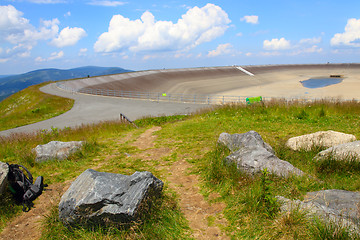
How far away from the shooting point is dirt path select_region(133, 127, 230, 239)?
14.6ft

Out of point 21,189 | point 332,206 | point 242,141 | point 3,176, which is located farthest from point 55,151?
point 332,206

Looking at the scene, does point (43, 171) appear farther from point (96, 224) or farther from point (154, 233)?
point (154, 233)

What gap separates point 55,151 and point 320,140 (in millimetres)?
8947

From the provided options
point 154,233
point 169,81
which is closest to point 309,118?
point 154,233

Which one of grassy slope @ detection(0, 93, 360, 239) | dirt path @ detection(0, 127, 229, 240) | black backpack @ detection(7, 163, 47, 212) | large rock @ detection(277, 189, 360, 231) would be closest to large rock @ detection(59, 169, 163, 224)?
grassy slope @ detection(0, 93, 360, 239)

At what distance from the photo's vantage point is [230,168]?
6.11 meters

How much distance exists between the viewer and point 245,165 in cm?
593

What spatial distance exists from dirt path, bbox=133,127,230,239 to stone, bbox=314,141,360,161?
10.8 feet

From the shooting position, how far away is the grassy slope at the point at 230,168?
13.9 feet

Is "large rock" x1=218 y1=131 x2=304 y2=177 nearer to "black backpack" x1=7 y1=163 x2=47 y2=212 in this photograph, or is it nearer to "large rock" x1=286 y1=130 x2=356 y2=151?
"large rock" x1=286 y1=130 x2=356 y2=151

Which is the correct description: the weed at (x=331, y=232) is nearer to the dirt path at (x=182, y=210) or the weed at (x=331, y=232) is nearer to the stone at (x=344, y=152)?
the dirt path at (x=182, y=210)

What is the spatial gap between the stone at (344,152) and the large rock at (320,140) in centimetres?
93

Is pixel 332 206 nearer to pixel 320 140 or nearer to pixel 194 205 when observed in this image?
pixel 194 205

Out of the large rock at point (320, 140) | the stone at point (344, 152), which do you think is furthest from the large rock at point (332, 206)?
the large rock at point (320, 140)
